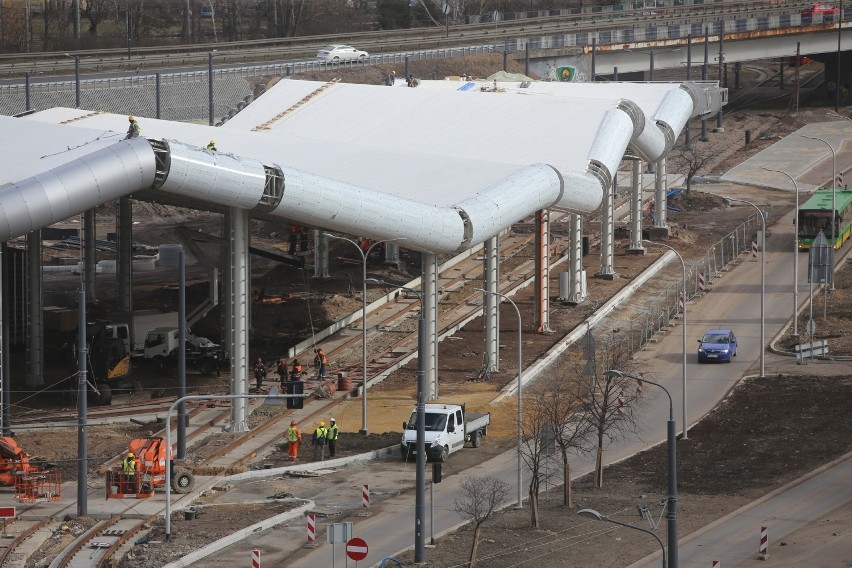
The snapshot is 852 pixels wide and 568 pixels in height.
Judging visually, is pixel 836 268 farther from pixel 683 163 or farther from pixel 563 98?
pixel 683 163

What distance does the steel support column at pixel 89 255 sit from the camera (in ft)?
278

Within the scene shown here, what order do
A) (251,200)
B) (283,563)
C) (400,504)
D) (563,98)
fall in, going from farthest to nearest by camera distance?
(563,98) → (251,200) → (400,504) → (283,563)

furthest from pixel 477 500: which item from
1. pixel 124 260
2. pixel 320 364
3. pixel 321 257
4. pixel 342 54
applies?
pixel 342 54

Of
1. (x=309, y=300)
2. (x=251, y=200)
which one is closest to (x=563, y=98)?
(x=309, y=300)

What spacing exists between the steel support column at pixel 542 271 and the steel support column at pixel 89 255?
22.3 metres

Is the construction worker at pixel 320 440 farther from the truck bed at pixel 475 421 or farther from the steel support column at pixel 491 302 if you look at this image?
the steel support column at pixel 491 302

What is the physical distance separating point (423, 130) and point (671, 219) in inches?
1115

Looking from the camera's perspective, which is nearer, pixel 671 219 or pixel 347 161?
pixel 347 161

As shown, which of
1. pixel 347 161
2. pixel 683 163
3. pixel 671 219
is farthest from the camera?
pixel 683 163

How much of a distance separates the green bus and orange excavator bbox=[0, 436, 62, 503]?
2297 inches

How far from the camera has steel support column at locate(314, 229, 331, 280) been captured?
95.9 meters

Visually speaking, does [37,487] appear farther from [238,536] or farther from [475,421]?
[475,421]

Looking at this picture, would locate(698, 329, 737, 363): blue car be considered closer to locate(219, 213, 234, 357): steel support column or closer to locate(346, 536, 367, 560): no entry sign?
locate(219, 213, 234, 357): steel support column

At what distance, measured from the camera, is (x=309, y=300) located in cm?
9062
